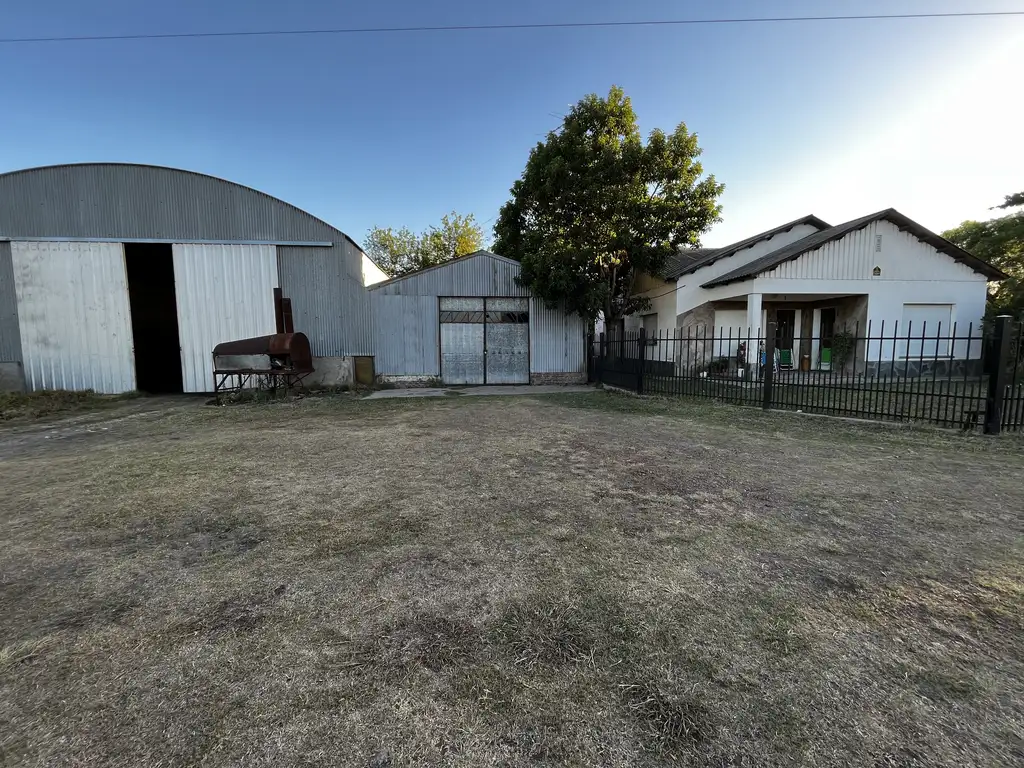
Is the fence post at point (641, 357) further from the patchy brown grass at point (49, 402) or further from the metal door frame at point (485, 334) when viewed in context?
the patchy brown grass at point (49, 402)

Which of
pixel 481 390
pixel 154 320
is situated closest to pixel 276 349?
pixel 481 390

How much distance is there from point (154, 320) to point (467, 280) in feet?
39.1

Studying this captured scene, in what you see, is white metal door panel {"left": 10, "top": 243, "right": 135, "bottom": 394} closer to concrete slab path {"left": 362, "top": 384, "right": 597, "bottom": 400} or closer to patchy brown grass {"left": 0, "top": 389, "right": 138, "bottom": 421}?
patchy brown grass {"left": 0, "top": 389, "right": 138, "bottom": 421}

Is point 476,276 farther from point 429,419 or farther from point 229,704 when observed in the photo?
point 229,704

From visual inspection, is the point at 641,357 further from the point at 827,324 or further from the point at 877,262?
the point at 827,324

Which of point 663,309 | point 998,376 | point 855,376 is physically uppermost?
point 663,309

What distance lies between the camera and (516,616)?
7.00 feet

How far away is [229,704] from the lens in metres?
1.62

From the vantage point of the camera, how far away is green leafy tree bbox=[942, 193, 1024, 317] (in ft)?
47.7

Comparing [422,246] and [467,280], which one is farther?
[422,246]

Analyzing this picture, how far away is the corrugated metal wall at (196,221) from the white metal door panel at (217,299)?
15.5 inches

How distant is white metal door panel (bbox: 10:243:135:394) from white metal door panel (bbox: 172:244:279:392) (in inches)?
54.7

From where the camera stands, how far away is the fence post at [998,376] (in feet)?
17.8

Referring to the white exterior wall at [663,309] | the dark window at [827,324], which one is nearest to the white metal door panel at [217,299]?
the white exterior wall at [663,309]
